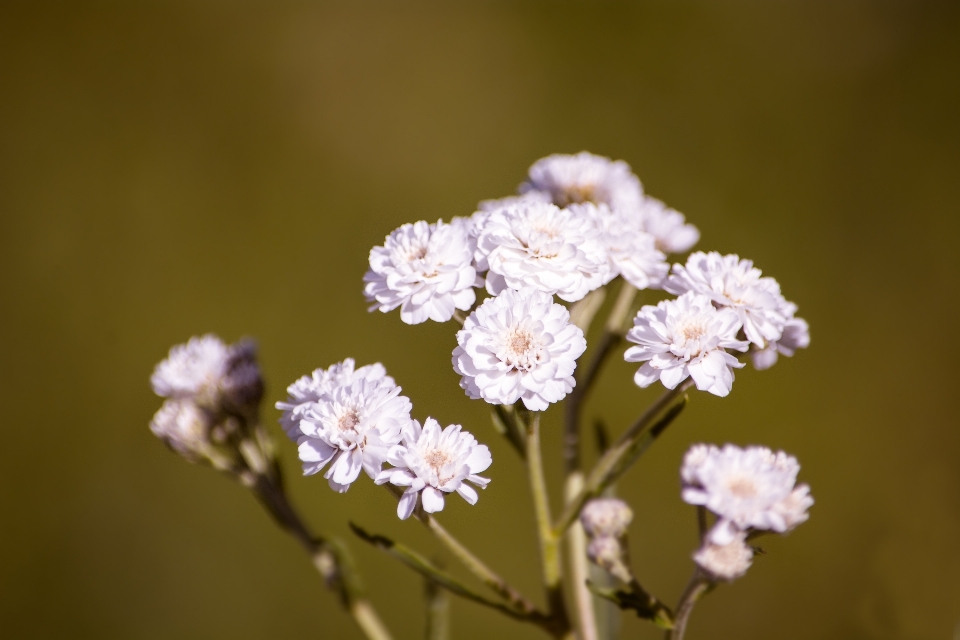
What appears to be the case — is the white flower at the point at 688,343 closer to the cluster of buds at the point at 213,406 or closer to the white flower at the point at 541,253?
the white flower at the point at 541,253

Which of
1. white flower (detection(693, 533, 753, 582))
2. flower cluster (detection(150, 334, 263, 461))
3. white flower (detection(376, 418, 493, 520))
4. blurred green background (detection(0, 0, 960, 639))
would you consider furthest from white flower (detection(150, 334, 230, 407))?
blurred green background (detection(0, 0, 960, 639))

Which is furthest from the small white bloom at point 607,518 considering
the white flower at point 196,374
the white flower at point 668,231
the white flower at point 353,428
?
the white flower at point 196,374

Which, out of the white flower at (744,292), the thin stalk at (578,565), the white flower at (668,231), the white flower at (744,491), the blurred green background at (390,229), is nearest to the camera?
the white flower at (744,491)

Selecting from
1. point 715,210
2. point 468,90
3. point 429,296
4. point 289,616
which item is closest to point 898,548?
point 715,210

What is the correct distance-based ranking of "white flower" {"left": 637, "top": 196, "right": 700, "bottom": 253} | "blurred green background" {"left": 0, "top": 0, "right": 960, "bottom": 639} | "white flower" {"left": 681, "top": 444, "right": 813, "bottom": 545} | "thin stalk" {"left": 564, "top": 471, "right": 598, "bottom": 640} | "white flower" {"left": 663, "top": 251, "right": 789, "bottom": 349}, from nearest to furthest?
1. "white flower" {"left": 681, "top": 444, "right": 813, "bottom": 545}
2. "white flower" {"left": 663, "top": 251, "right": 789, "bottom": 349}
3. "thin stalk" {"left": 564, "top": 471, "right": 598, "bottom": 640}
4. "white flower" {"left": 637, "top": 196, "right": 700, "bottom": 253}
5. "blurred green background" {"left": 0, "top": 0, "right": 960, "bottom": 639}

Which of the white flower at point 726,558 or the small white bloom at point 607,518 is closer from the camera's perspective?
the white flower at point 726,558

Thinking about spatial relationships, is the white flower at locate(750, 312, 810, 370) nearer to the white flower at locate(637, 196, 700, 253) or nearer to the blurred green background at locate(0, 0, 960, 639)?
the white flower at locate(637, 196, 700, 253)
